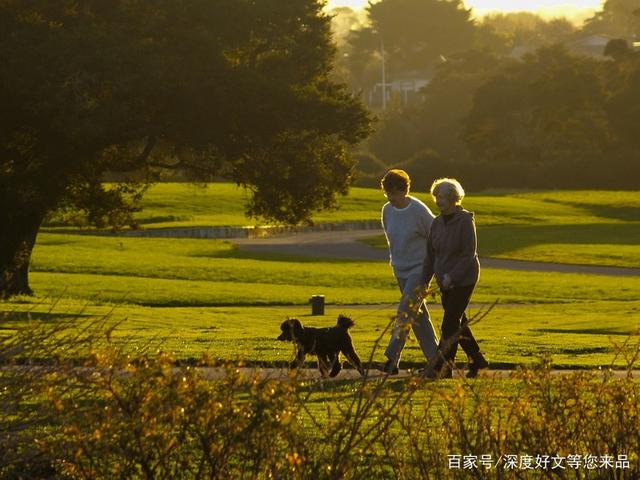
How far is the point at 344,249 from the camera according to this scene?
5406 centimetres

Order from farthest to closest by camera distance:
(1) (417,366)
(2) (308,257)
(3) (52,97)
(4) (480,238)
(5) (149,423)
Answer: (4) (480,238) → (2) (308,257) → (3) (52,97) → (1) (417,366) → (5) (149,423)

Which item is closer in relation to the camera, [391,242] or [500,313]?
[391,242]

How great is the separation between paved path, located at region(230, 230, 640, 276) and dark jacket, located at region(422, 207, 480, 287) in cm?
3041

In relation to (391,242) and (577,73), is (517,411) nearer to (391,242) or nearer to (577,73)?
(391,242)

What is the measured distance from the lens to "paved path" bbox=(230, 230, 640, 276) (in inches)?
1828

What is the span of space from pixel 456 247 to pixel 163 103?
617 inches

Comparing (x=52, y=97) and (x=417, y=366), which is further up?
(x=52, y=97)

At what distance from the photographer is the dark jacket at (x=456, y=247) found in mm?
14523

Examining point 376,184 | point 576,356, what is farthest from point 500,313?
point 376,184

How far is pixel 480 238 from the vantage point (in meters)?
59.1

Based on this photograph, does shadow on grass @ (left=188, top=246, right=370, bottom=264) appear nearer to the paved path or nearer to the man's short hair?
the paved path

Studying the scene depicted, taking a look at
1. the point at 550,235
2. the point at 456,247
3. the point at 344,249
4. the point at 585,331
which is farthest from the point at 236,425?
the point at 550,235

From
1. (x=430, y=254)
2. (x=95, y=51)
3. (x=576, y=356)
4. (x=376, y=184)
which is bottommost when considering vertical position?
(x=376, y=184)

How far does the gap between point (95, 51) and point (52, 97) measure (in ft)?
4.22
